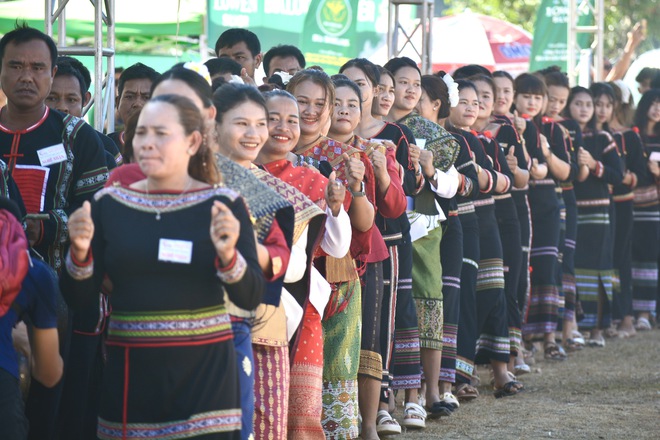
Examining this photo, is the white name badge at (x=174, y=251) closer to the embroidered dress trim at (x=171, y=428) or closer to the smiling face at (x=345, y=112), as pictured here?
the embroidered dress trim at (x=171, y=428)

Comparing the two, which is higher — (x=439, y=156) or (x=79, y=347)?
(x=439, y=156)

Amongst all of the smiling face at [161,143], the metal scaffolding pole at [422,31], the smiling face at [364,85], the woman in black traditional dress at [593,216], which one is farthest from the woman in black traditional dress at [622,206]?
the smiling face at [161,143]

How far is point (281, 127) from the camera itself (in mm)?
5477

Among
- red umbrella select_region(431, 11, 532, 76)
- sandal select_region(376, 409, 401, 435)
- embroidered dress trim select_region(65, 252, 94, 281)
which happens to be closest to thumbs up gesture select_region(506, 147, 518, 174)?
sandal select_region(376, 409, 401, 435)

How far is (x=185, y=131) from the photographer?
13.4ft

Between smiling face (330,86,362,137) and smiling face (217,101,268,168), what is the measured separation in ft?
5.06

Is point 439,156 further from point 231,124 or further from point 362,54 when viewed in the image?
point 362,54

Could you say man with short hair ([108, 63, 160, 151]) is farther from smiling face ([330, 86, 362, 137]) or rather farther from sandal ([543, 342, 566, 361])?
sandal ([543, 342, 566, 361])

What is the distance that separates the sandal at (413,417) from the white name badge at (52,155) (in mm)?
2828

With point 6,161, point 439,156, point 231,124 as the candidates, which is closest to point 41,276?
point 231,124

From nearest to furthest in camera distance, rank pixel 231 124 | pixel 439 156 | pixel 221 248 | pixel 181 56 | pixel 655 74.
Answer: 1. pixel 221 248
2. pixel 231 124
3. pixel 439 156
4. pixel 655 74
5. pixel 181 56

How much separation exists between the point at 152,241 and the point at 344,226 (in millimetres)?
1875

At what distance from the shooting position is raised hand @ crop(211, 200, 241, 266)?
3850 mm

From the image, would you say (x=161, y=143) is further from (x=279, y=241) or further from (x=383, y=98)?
(x=383, y=98)
